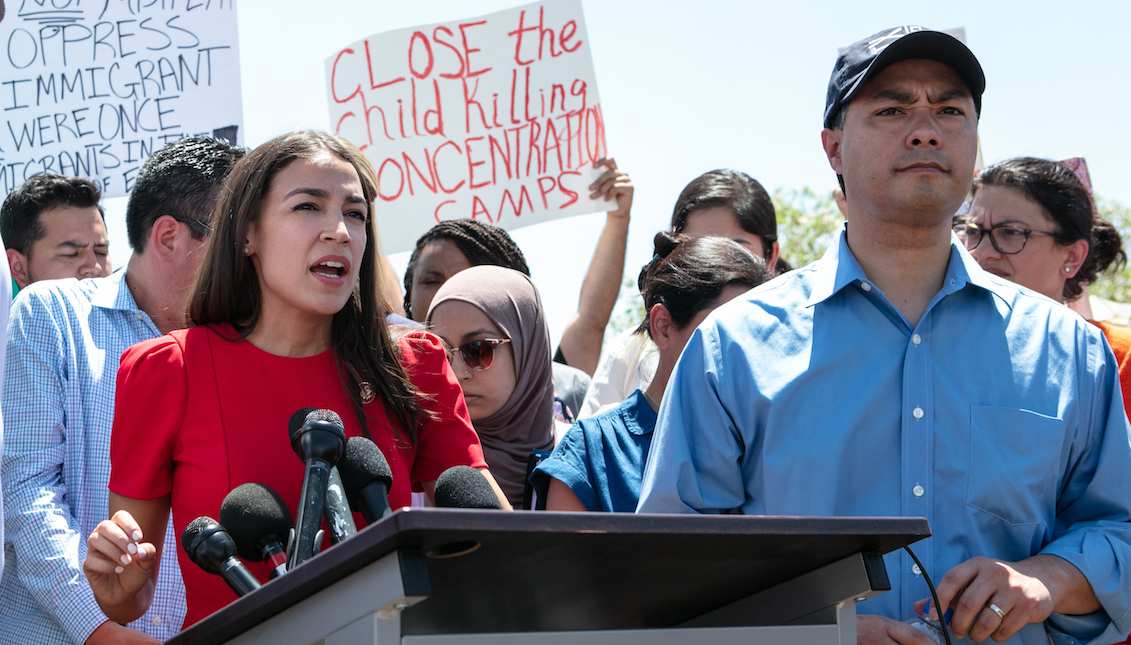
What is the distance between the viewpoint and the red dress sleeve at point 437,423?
2602mm

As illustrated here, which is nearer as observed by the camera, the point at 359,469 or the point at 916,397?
the point at 359,469

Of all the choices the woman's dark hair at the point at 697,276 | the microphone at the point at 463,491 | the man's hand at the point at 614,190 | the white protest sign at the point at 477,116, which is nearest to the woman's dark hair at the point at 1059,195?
the woman's dark hair at the point at 697,276

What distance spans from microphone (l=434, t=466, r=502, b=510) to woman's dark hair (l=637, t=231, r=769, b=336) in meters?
1.77

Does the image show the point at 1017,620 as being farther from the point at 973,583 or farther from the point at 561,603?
the point at 561,603

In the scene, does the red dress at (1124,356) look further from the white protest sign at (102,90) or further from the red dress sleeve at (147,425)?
the white protest sign at (102,90)

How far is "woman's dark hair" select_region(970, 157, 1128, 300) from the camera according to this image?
14.3ft

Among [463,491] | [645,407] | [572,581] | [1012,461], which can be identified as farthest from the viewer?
[645,407]

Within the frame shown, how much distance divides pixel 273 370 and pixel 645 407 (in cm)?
116

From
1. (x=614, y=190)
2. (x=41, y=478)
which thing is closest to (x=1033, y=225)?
(x=614, y=190)

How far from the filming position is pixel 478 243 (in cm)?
482

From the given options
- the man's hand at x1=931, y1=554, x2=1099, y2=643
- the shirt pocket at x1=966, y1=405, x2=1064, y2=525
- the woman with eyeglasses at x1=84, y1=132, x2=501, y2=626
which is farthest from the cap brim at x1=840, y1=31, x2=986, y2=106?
the woman with eyeglasses at x1=84, y1=132, x2=501, y2=626

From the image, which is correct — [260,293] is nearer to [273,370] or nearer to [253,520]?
[273,370]

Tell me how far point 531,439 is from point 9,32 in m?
3.33

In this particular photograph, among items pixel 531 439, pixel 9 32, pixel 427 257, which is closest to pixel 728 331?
pixel 531 439
